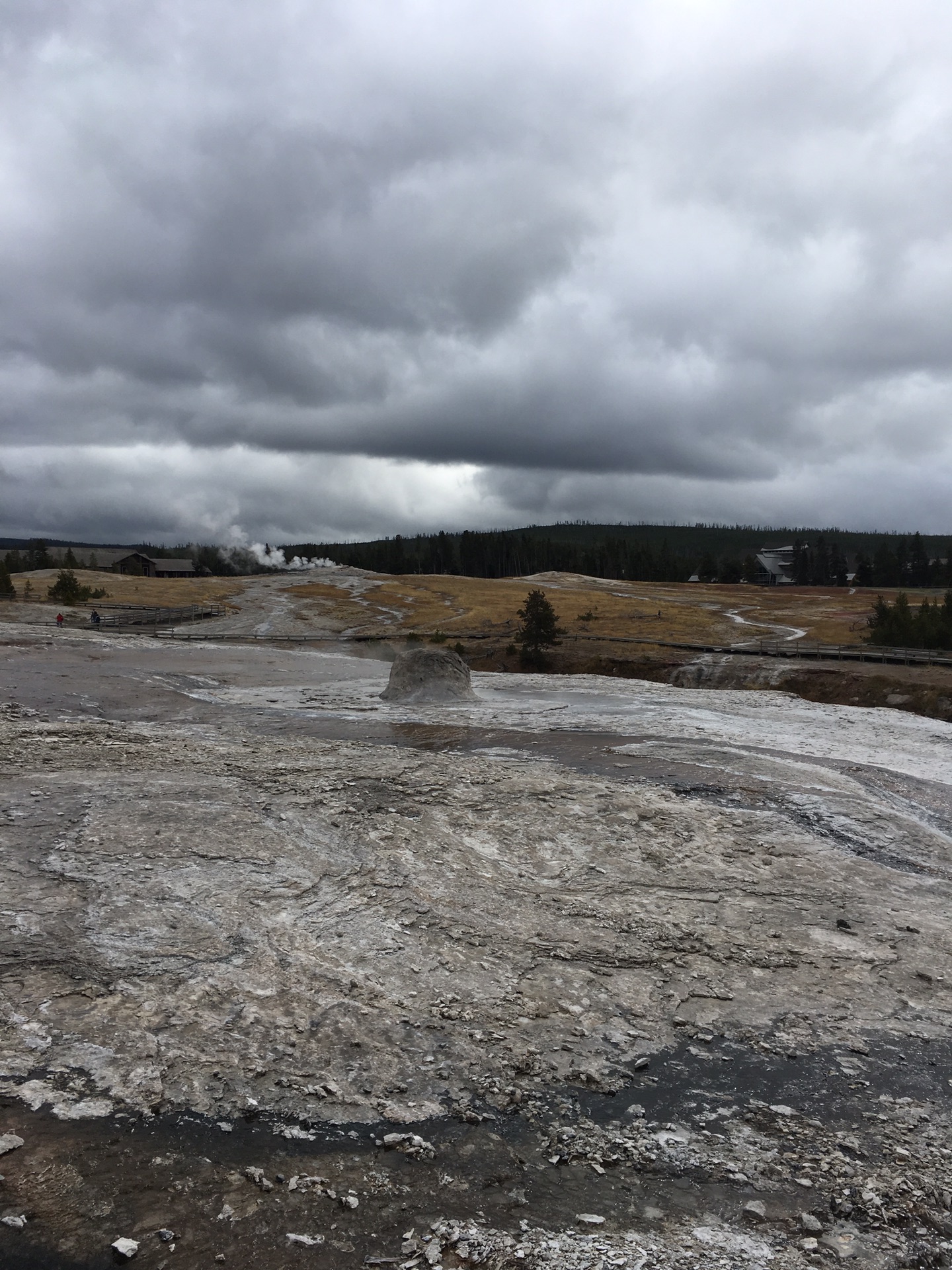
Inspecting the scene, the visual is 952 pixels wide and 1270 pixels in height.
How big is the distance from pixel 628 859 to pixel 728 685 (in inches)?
1464

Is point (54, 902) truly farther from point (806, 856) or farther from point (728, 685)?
point (728, 685)

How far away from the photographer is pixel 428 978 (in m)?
7.44

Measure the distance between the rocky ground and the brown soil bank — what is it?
978 inches

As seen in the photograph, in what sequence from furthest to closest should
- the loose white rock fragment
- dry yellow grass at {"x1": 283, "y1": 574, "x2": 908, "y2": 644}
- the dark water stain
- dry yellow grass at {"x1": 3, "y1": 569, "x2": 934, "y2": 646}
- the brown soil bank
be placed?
dry yellow grass at {"x1": 3, "y1": 569, "x2": 934, "y2": 646} → dry yellow grass at {"x1": 283, "y1": 574, "x2": 908, "y2": 644} → the brown soil bank → the loose white rock fragment → the dark water stain

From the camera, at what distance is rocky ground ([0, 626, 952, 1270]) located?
4.81 m

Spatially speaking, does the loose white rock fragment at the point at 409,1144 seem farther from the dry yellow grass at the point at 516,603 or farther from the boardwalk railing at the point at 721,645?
the dry yellow grass at the point at 516,603

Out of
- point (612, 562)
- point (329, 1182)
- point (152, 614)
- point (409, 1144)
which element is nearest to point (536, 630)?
point (152, 614)

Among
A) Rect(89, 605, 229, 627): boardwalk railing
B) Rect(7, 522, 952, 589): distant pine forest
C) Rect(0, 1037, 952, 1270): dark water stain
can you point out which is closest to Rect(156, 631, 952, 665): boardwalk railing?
Rect(89, 605, 229, 627): boardwalk railing

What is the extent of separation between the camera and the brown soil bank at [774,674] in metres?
37.3

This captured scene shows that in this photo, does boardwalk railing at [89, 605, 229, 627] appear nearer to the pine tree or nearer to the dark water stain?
the pine tree

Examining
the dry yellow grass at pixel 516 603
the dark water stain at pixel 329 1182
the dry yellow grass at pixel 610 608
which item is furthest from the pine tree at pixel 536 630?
the dark water stain at pixel 329 1182

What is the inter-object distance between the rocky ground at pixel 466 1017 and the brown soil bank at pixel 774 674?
24.8 meters

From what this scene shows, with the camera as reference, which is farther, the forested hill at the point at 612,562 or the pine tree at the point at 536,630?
the forested hill at the point at 612,562

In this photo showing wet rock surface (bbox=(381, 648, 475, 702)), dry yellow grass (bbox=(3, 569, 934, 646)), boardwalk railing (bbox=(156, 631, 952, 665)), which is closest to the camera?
wet rock surface (bbox=(381, 648, 475, 702))
